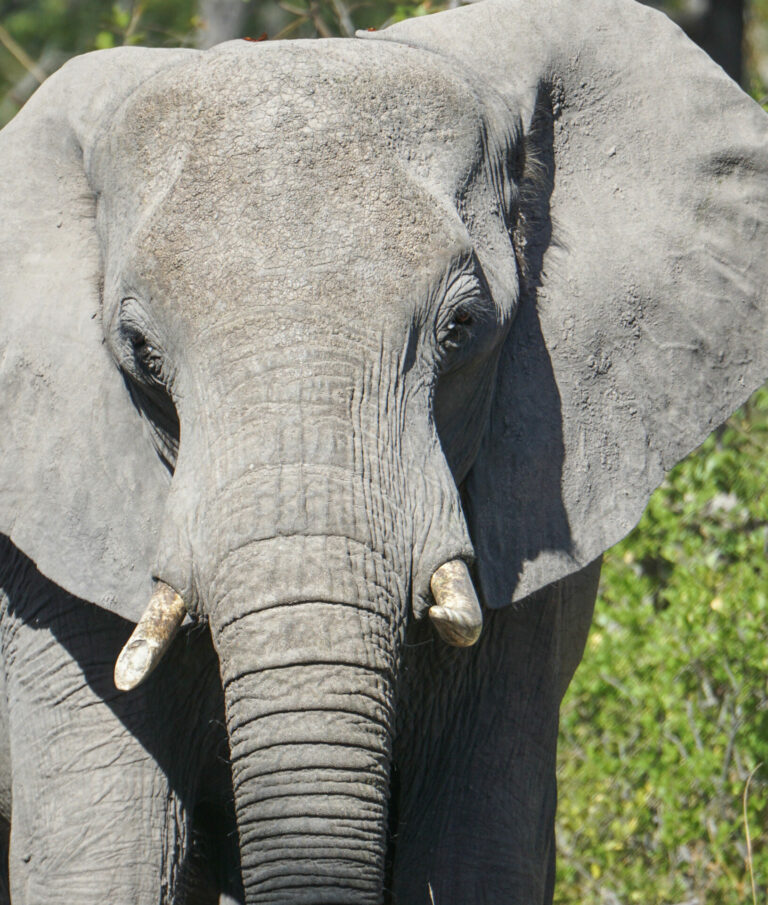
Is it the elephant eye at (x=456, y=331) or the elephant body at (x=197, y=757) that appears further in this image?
the elephant body at (x=197, y=757)

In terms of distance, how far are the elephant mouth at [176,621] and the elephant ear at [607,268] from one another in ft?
1.30

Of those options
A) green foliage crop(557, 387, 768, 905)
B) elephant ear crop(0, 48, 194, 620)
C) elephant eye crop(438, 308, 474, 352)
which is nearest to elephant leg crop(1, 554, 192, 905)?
elephant ear crop(0, 48, 194, 620)

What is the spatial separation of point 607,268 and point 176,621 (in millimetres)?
1057

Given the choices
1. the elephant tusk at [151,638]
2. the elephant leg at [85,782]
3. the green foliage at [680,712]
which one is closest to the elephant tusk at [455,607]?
the elephant tusk at [151,638]

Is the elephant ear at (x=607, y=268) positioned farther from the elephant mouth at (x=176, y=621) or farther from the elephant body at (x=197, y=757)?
the elephant mouth at (x=176, y=621)

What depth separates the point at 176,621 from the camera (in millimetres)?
2609

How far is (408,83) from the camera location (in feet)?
9.63

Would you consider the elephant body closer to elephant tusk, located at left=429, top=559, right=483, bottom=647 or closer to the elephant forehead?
elephant tusk, located at left=429, top=559, right=483, bottom=647

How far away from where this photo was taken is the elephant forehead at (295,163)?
2.70 meters

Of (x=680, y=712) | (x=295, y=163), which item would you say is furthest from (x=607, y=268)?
(x=680, y=712)

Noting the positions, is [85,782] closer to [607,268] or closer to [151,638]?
[151,638]

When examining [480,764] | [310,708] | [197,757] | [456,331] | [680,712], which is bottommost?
[680,712]

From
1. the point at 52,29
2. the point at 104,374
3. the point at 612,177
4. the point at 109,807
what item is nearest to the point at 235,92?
the point at 104,374

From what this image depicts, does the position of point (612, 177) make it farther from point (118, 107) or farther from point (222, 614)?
point (222, 614)
